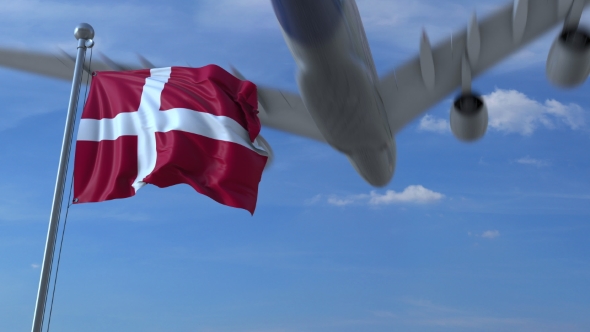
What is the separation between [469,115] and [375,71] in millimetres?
3333

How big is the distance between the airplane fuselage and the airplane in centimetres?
2

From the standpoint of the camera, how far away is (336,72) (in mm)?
13969

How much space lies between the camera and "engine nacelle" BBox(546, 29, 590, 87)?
14.0 m

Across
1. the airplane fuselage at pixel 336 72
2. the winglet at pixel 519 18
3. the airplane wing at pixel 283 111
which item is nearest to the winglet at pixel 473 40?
the winglet at pixel 519 18

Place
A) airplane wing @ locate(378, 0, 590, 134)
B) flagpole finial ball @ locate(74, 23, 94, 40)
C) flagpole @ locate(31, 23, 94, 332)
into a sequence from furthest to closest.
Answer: airplane wing @ locate(378, 0, 590, 134)
flagpole finial ball @ locate(74, 23, 94, 40)
flagpole @ locate(31, 23, 94, 332)

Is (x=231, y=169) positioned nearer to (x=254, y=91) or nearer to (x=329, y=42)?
(x=254, y=91)

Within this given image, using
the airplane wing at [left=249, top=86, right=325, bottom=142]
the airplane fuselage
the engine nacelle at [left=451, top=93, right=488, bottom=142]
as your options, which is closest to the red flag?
the airplane fuselage

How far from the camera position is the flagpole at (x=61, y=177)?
570 cm

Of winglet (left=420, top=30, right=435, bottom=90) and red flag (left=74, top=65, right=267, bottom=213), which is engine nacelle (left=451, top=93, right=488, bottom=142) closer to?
winglet (left=420, top=30, right=435, bottom=90)

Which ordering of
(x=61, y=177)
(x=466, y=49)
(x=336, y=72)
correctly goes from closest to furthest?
(x=61, y=177), (x=336, y=72), (x=466, y=49)

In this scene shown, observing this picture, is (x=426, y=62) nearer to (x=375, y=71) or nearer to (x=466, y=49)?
(x=466, y=49)

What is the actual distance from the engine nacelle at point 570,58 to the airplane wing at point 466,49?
1031mm

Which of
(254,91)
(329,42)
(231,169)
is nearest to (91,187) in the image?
(231,169)

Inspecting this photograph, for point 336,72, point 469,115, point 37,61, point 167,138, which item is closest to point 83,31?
point 167,138
